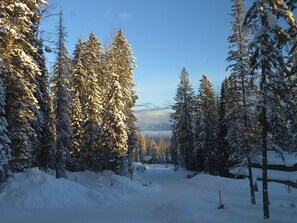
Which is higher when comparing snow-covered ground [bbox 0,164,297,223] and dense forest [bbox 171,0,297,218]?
dense forest [bbox 171,0,297,218]

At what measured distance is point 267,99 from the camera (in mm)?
20203

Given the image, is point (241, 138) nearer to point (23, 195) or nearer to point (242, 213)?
point (242, 213)

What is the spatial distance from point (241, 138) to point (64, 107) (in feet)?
59.8

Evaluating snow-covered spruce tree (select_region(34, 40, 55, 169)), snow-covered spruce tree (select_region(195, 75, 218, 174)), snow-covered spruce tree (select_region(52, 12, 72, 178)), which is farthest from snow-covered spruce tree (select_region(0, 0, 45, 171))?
snow-covered spruce tree (select_region(195, 75, 218, 174))

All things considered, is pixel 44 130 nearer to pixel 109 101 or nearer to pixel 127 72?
pixel 109 101

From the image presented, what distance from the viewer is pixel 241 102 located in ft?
96.8

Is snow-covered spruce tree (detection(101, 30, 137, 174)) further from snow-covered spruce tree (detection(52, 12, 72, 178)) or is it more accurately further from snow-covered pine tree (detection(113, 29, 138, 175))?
snow-covered spruce tree (detection(52, 12, 72, 178))

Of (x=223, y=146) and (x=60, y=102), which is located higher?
(x=60, y=102)

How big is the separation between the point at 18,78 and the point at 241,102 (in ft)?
59.5

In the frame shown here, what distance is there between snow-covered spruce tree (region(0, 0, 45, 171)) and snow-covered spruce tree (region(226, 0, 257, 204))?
1624 centimetres

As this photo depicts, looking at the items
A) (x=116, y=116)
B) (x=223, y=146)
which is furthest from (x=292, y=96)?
(x=223, y=146)

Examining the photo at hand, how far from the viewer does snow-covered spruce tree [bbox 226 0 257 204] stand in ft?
93.1

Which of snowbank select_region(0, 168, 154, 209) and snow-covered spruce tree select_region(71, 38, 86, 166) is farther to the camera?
snow-covered spruce tree select_region(71, 38, 86, 166)

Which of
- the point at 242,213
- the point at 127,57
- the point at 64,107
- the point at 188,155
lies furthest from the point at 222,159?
the point at 242,213
